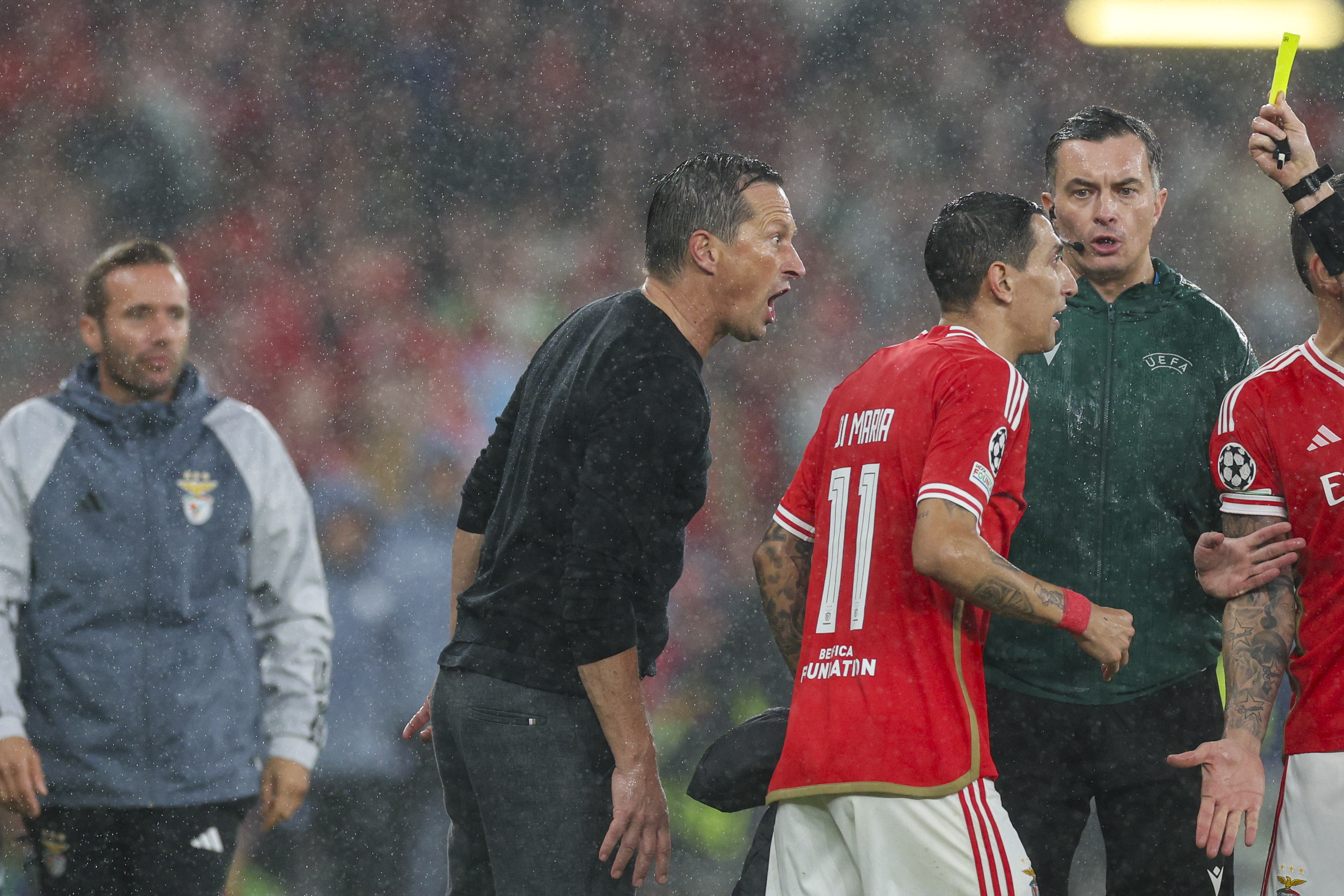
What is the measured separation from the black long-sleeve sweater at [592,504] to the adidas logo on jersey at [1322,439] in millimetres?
1024

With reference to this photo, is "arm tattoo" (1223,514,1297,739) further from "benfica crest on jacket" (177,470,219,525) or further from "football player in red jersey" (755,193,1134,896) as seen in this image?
"benfica crest on jacket" (177,470,219,525)

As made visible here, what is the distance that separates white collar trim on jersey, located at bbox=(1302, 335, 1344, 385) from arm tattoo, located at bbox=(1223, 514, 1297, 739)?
0.88 ft

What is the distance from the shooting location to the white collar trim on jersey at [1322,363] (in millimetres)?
2221

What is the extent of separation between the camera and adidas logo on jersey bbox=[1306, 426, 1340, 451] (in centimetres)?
217

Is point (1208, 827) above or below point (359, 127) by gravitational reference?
below

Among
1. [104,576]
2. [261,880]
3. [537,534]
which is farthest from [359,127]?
[537,534]

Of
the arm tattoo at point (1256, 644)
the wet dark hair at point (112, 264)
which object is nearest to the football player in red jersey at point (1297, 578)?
the arm tattoo at point (1256, 644)

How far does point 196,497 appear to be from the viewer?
3.80 m

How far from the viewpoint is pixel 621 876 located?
7.11 feet

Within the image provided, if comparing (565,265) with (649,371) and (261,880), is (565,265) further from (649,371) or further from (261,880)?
(649,371)

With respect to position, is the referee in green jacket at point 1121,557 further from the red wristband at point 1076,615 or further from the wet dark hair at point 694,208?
the wet dark hair at point 694,208

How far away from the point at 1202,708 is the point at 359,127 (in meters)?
4.21

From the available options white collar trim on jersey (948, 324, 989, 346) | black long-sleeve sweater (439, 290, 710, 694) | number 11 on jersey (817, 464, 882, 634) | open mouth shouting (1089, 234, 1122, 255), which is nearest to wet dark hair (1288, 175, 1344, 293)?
open mouth shouting (1089, 234, 1122, 255)

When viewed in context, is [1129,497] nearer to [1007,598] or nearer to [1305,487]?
[1305,487]
